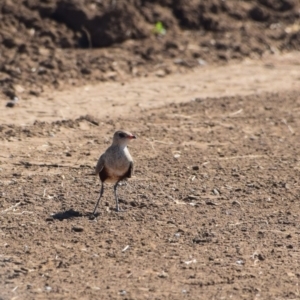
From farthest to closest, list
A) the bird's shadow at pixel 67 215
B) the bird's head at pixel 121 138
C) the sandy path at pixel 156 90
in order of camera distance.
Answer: the sandy path at pixel 156 90 < the bird's head at pixel 121 138 < the bird's shadow at pixel 67 215

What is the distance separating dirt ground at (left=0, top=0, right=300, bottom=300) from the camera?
8.26 m

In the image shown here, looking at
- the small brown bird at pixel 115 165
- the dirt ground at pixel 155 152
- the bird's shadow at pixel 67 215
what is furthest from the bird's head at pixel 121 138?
the bird's shadow at pixel 67 215

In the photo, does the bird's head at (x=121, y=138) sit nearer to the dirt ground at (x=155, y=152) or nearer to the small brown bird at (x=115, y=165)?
the small brown bird at (x=115, y=165)

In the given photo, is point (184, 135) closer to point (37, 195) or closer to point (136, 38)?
point (37, 195)

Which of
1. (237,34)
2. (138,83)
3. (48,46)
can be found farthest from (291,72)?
(48,46)

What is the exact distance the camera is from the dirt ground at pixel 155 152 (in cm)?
826

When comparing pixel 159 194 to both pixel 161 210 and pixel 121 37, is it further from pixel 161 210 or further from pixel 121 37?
pixel 121 37

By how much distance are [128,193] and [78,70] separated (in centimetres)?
460

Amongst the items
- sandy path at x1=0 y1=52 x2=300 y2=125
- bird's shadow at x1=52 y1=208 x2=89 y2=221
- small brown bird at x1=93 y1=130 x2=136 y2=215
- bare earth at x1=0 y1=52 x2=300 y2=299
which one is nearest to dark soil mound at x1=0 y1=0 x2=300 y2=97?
sandy path at x1=0 y1=52 x2=300 y2=125

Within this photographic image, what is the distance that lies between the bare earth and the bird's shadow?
0.03 meters

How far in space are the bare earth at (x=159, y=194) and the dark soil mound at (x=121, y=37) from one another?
480 mm

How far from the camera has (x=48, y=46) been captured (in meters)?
15.1

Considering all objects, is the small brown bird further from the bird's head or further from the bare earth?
the bare earth

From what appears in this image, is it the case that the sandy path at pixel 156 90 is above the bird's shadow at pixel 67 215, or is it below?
below
